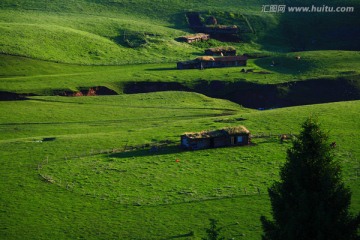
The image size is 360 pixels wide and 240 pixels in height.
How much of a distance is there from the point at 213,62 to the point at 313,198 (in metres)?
98.6

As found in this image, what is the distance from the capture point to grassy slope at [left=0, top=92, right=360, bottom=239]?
52.8m

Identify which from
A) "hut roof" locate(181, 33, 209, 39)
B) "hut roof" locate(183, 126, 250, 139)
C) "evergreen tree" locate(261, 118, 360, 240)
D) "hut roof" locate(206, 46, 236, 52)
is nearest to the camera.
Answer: "evergreen tree" locate(261, 118, 360, 240)

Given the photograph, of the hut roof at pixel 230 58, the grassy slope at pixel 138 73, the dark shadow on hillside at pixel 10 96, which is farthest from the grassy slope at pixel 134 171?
the hut roof at pixel 230 58

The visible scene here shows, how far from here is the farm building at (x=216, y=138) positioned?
239ft

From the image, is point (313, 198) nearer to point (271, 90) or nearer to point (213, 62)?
point (271, 90)

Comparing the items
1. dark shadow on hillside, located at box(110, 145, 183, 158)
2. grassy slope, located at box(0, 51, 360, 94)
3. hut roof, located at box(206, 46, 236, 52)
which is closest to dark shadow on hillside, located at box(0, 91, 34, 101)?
grassy slope, located at box(0, 51, 360, 94)

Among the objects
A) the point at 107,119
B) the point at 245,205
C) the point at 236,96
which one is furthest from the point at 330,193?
the point at 236,96

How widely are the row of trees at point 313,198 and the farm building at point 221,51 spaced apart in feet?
350

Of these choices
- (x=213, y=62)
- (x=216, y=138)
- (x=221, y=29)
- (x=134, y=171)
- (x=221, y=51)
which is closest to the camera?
(x=134, y=171)

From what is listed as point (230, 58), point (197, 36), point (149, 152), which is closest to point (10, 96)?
point (149, 152)

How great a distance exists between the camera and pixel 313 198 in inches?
1272

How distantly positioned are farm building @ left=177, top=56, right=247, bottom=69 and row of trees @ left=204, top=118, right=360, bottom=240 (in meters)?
93.9

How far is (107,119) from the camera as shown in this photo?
9206 cm

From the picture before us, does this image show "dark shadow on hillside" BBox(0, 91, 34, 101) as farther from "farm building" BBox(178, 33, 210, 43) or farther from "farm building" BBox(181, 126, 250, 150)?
"farm building" BBox(178, 33, 210, 43)
